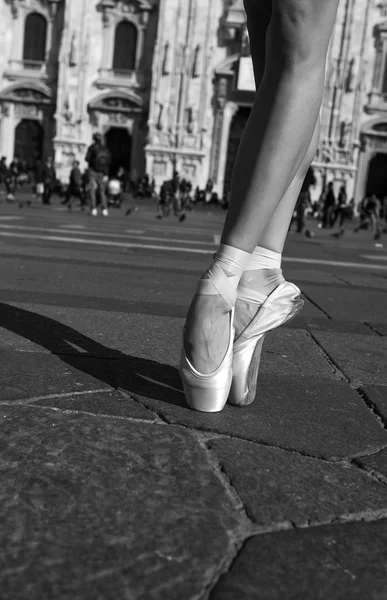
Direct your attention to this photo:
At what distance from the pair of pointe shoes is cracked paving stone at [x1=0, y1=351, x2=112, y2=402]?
0.22 m

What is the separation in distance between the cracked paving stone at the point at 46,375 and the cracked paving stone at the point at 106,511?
0.19 m

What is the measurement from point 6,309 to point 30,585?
1.78 metres

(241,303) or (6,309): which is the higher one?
(241,303)

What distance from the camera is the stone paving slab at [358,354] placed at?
1886 mm

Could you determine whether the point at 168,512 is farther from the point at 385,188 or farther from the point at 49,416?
the point at 385,188

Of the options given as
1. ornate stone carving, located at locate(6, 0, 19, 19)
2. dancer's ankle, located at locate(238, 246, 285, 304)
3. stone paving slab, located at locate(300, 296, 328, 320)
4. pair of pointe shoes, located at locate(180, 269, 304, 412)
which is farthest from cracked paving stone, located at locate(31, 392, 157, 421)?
ornate stone carving, located at locate(6, 0, 19, 19)

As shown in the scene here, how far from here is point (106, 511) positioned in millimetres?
921

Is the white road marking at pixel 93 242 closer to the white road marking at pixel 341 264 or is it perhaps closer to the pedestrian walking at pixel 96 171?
the white road marking at pixel 341 264

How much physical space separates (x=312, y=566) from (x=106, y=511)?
264 millimetres

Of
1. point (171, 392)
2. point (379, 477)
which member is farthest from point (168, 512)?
point (171, 392)

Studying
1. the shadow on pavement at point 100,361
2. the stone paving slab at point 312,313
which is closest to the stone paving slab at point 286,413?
the shadow on pavement at point 100,361

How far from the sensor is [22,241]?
5.48m

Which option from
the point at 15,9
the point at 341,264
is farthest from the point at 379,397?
the point at 15,9

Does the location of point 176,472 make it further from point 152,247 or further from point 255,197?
point 152,247
